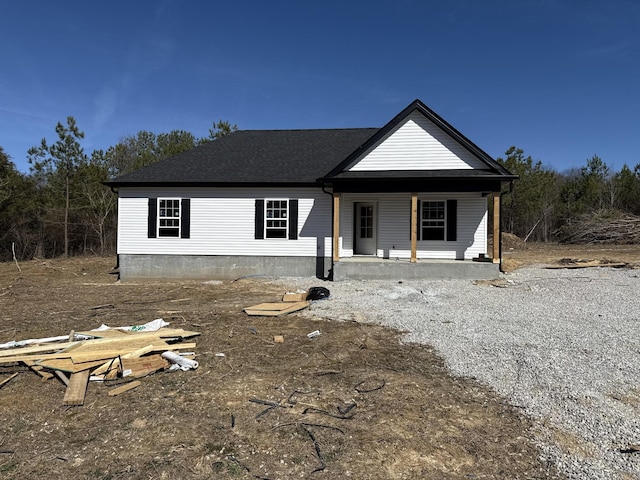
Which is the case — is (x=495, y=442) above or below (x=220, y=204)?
below

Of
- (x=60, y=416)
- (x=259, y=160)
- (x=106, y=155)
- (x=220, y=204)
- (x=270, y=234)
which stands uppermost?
(x=106, y=155)

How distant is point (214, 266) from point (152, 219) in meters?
2.89

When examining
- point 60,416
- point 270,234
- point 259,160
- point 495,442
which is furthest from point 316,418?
point 259,160

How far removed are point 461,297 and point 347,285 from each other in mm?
3430

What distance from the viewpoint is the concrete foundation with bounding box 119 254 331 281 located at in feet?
45.4

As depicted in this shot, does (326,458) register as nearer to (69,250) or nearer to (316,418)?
(316,418)

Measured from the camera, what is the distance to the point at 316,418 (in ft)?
Answer: 12.1

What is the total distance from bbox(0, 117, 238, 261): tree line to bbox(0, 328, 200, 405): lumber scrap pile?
1905 cm

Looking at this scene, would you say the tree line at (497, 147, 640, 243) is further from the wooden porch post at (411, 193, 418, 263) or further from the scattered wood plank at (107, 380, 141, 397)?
the scattered wood plank at (107, 380, 141, 397)

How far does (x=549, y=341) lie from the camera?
6.03m

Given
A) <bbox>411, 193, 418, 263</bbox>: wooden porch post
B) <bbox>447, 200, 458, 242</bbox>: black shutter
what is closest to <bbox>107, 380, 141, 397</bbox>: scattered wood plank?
<bbox>411, 193, 418, 263</bbox>: wooden porch post

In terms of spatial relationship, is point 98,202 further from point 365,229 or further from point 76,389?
point 76,389

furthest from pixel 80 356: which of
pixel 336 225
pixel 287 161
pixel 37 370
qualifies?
pixel 287 161

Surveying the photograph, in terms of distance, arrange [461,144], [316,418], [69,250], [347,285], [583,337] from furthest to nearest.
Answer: [69,250] < [461,144] < [347,285] < [583,337] < [316,418]
